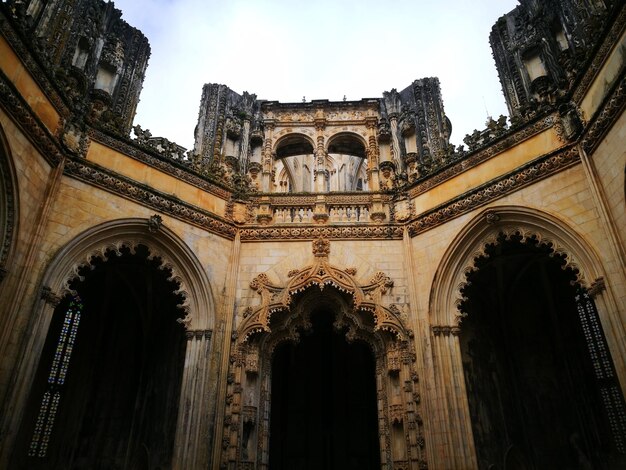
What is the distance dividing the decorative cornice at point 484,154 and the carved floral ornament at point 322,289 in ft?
9.89

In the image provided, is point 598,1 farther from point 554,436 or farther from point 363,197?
point 554,436

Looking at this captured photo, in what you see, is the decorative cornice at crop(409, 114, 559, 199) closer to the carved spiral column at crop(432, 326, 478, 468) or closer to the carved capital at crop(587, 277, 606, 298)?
the carved capital at crop(587, 277, 606, 298)

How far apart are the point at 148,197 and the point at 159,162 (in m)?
1.21

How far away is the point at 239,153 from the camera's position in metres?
16.2

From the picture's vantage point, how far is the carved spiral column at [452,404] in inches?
402

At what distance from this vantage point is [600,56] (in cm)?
970

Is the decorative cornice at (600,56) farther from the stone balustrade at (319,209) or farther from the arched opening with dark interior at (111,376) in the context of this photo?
the arched opening with dark interior at (111,376)

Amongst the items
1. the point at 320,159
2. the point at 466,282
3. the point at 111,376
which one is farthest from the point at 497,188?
the point at 111,376

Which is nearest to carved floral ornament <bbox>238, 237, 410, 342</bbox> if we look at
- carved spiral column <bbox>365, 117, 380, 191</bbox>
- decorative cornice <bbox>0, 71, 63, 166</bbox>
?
carved spiral column <bbox>365, 117, 380, 191</bbox>

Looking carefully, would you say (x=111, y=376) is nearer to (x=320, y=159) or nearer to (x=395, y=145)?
(x=320, y=159)

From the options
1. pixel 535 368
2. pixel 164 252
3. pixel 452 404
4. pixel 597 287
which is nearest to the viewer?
pixel 597 287

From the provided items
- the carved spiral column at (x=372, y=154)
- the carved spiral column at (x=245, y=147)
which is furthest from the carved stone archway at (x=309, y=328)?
the carved spiral column at (x=245, y=147)

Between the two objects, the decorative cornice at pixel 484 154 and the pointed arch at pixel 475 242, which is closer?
the pointed arch at pixel 475 242

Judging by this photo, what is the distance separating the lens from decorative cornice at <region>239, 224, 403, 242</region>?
13414 millimetres
